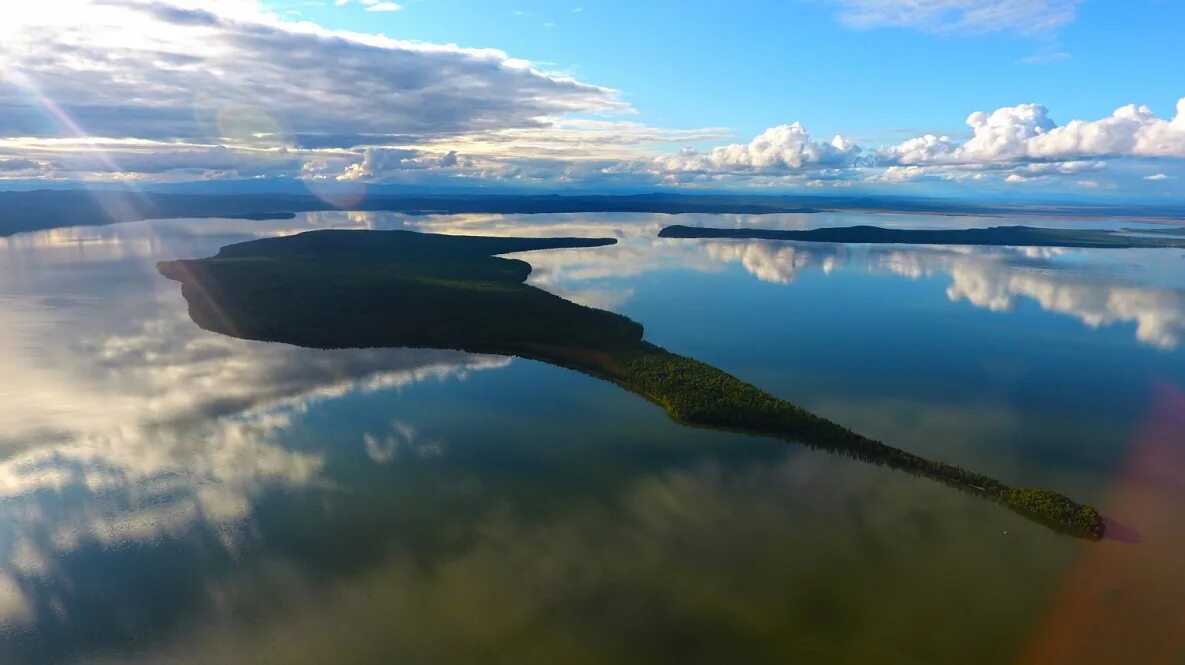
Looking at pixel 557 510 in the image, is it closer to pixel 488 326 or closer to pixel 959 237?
pixel 488 326

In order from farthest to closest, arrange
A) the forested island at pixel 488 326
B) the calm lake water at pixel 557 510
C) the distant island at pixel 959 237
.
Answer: the distant island at pixel 959 237 < the forested island at pixel 488 326 < the calm lake water at pixel 557 510

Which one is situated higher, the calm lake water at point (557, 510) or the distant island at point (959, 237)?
the distant island at point (959, 237)

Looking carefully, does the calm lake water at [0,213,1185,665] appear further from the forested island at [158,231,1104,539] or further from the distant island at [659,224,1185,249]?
the distant island at [659,224,1185,249]

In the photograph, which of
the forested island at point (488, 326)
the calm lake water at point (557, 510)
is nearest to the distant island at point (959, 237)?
the forested island at point (488, 326)

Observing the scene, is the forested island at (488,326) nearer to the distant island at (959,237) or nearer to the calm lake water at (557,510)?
the calm lake water at (557,510)

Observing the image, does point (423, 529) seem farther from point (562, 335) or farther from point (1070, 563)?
point (562, 335)

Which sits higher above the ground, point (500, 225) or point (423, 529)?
point (500, 225)

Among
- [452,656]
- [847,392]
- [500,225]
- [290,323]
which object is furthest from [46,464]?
[500,225]
